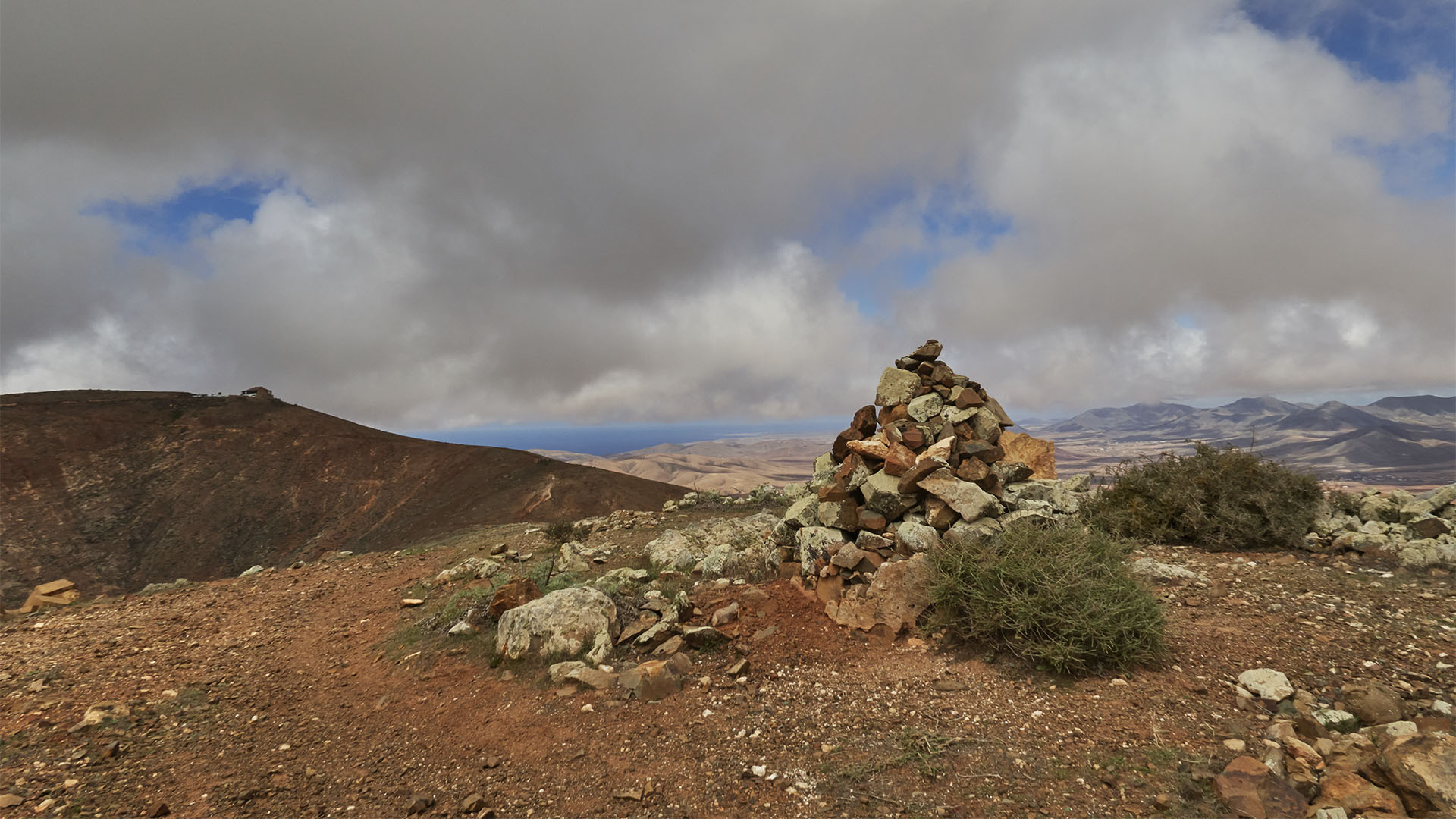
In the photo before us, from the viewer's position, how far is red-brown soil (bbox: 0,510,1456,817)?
497 cm

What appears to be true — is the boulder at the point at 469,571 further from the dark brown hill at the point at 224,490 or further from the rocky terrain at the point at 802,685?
the dark brown hill at the point at 224,490

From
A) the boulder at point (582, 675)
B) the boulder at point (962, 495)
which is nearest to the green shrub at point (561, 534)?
the boulder at point (582, 675)

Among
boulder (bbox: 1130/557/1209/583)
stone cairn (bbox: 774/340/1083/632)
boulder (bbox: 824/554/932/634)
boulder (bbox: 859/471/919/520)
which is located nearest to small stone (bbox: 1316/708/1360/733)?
boulder (bbox: 824/554/932/634)

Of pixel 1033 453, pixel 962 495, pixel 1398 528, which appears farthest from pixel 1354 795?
pixel 1398 528

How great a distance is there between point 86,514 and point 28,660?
43.8m

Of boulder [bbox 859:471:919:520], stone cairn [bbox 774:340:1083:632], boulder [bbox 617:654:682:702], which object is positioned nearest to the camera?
boulder [bbox 617:654:682:702]

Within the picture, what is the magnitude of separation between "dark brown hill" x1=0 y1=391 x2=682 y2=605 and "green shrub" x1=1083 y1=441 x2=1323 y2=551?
24951mm

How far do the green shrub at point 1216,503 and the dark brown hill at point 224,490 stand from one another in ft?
81.9

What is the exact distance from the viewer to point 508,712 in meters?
6.77

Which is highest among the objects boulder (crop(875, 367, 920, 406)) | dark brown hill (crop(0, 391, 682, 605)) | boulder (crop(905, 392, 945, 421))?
boulder (crop(875, 367, 920, 406))

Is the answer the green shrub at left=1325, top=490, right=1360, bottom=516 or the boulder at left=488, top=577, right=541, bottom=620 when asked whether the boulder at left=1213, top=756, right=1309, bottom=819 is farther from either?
the green shrub at left=1325, top=490, right=1360, bottom=516

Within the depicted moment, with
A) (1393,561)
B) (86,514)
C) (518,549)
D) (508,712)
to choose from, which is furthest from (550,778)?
(86,514)

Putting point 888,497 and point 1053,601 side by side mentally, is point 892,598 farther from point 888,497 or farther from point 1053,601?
point 1053,601

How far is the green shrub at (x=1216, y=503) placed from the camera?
37.4 feet
